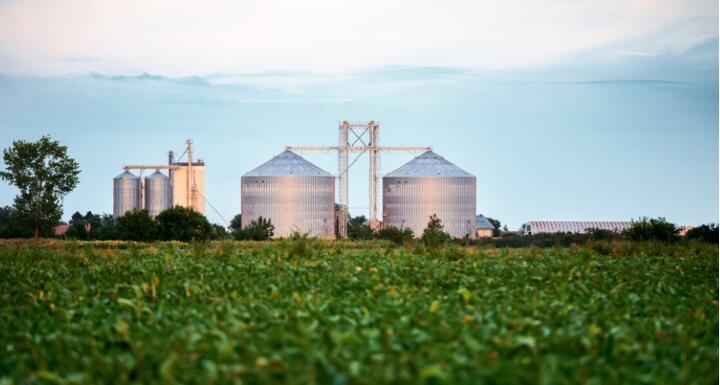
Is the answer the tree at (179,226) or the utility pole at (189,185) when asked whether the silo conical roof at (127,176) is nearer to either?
the utility pole at (189,185)

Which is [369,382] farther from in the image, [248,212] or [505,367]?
[248,212]

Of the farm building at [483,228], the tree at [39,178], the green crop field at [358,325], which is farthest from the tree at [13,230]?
the green crop field at [358,325]

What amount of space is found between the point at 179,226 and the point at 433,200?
2169 cm

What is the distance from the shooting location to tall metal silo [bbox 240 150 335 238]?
80.6m

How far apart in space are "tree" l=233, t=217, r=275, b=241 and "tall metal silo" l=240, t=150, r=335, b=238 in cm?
80

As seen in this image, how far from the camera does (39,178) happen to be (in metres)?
69.7

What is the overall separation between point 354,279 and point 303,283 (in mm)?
754

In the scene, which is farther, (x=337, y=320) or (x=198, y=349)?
(x=337, y=320)

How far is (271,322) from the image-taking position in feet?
35.2

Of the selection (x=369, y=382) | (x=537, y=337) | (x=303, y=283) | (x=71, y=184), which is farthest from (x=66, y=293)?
(x=71, y=184)

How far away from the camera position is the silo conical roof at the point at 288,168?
268 feet

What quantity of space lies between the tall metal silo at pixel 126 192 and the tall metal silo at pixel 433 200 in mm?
26692

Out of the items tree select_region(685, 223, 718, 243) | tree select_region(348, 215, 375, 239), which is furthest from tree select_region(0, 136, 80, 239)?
tree select_region(685, 223, 718, 243)

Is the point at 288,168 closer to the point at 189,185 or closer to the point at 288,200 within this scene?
the point at 288,200
